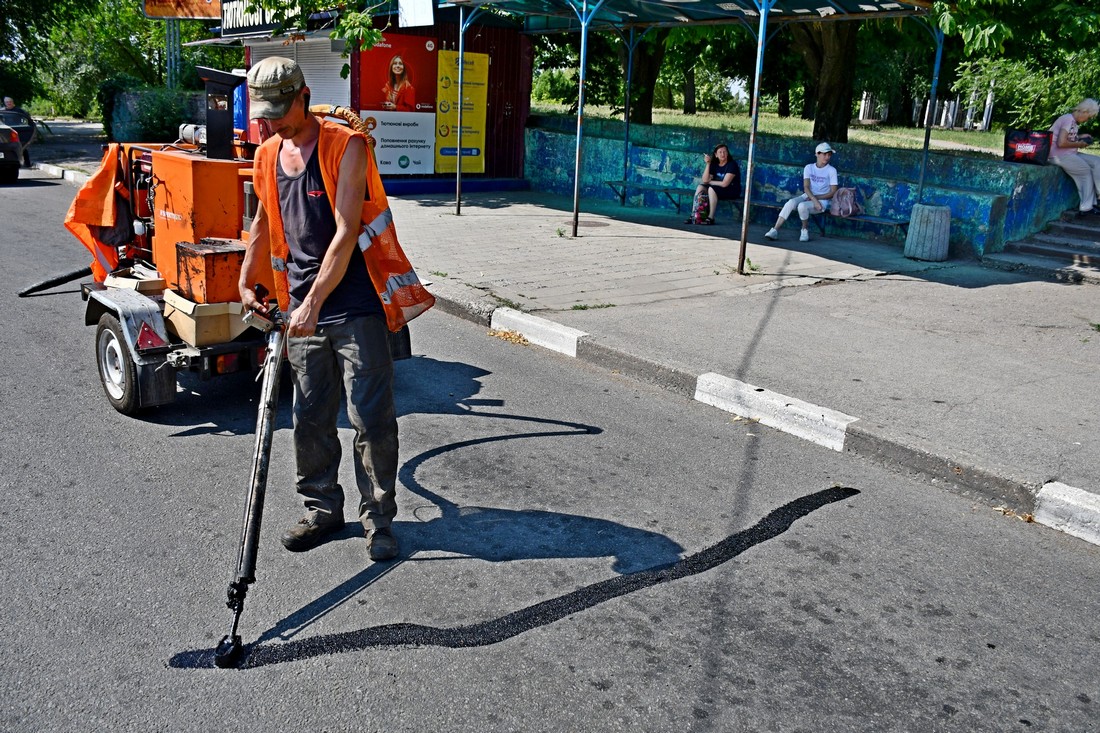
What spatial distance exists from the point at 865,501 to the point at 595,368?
2.68 m

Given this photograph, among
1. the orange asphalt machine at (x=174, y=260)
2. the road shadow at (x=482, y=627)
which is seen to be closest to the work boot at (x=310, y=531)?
the road shadow at (x=482, y=627)

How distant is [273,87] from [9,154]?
649 inches

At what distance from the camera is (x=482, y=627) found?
348 centimetres

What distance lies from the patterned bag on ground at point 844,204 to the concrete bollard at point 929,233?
1.35m

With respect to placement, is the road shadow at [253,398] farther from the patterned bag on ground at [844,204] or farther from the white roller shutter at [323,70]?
the white roller shutter at [323,70]

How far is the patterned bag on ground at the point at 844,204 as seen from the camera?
13070 millimetres

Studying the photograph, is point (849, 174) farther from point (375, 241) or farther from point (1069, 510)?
point (375, 241)

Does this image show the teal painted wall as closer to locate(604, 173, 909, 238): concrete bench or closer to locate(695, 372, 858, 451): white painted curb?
locate(604, 173, 909, 238): concrete bench

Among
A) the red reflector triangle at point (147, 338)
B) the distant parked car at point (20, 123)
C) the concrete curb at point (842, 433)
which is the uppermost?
the distant parked car at point (20, 123)

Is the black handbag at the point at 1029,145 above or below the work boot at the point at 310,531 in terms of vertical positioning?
above

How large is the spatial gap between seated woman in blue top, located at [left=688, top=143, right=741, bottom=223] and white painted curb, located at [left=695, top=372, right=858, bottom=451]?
813 cm

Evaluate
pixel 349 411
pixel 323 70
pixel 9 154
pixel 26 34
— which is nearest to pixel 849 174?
pixel 323 70

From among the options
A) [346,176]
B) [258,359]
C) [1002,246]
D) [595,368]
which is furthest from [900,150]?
[346,176]

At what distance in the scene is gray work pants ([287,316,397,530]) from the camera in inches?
150
